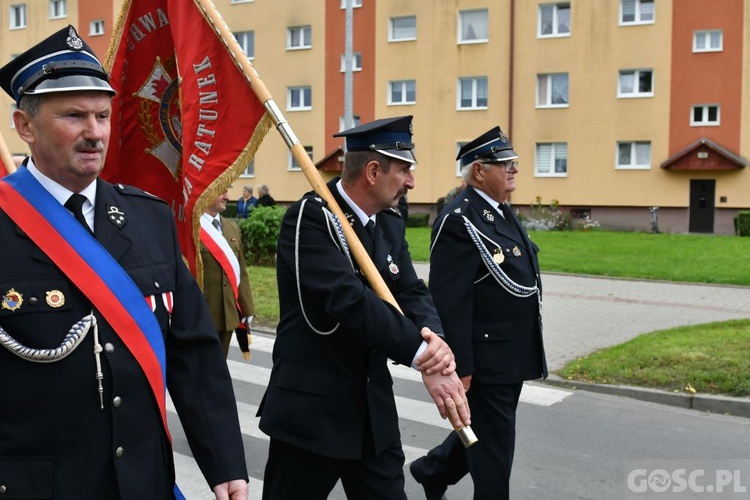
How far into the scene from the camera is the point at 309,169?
3.61 metres

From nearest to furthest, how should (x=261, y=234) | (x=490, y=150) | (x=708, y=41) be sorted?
(x=490, y=150) < (x=261, y=234) < (x=708, y=41)

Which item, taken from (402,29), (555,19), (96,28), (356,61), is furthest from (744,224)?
(96,28)

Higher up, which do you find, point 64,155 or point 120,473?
point 64,155

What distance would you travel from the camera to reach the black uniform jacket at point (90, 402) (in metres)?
2.30

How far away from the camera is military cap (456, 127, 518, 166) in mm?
4984

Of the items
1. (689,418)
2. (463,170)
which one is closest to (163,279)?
(463,170)

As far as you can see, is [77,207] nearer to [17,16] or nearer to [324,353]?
[324,353]

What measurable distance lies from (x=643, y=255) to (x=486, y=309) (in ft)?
57.2

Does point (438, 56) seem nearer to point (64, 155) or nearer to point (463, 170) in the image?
point (463, 170)

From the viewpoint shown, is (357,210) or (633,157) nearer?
(357,210)

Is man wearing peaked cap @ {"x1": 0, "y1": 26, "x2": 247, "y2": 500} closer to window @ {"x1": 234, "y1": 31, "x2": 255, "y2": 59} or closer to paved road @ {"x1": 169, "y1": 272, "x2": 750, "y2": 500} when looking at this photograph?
paved road @ {"x1": 169, "y1": 272, "x2": 750, "y2": 500}

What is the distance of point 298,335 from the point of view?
140 inches

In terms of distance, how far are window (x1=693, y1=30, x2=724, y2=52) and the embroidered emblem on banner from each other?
30.4m

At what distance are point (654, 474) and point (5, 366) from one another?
476 cm
